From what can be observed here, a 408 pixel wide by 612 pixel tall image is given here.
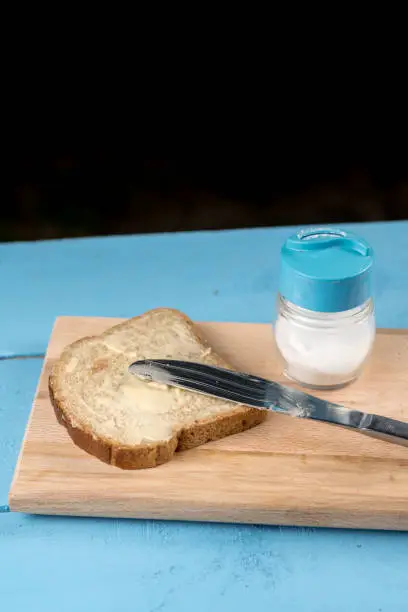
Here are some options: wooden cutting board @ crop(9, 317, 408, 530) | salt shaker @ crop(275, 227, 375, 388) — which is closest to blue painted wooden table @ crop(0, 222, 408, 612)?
wooden cutting board @ crop(9, 317, 408, 530)

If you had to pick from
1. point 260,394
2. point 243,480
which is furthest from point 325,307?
point 243,480

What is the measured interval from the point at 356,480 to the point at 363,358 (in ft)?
0.81

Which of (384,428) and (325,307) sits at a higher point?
(325,307)

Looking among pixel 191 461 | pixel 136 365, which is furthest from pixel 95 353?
pixel 191 461

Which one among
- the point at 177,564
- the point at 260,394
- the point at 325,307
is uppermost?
the point at 325,307

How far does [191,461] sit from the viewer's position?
51.4 inches

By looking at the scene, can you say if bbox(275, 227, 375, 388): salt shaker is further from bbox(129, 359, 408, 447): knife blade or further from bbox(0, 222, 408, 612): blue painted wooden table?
bbox(0, 222, 408, 612): blue painted wooden table

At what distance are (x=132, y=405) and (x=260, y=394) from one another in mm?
205

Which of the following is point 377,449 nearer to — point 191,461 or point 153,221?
point 191,461

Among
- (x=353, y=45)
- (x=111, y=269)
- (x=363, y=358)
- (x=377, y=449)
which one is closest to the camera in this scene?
(x=377, y=449)

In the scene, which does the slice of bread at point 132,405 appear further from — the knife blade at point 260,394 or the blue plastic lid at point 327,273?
the blue plastic lid at point 327,273

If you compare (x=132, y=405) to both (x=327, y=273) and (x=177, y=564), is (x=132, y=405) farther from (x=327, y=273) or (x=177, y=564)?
(x=327, y=273)

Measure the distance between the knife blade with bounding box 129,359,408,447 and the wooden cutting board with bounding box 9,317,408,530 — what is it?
0.16 feet

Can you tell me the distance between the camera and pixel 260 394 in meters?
1.35
